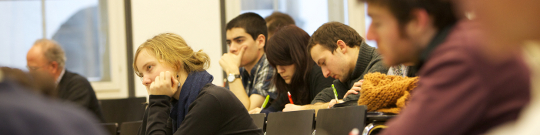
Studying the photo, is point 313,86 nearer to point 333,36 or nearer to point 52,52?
point 333,36

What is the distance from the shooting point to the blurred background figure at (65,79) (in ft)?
A: 11.6

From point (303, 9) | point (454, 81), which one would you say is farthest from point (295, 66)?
point (454, 81)

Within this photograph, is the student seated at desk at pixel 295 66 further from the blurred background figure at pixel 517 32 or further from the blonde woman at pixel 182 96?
the blurred background figure at pixel 517 32

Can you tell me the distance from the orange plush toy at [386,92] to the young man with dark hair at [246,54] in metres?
1.60

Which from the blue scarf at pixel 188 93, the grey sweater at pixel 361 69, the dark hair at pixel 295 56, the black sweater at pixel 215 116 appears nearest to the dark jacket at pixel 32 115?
the black sweater at pixel 215 116

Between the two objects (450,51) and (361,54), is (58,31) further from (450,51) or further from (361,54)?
(450,51)

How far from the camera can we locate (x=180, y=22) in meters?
5.19

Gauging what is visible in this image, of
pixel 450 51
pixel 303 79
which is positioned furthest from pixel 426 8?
pixel 303 79

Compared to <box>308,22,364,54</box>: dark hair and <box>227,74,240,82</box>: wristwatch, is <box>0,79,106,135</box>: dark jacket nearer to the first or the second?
<box>308,22,364,54</box>: dark hair

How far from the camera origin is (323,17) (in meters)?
5.27

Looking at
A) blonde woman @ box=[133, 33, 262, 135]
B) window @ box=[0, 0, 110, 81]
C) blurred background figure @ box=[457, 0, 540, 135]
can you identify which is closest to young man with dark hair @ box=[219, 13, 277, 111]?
blonde woman @ box=[133, 33, 262, 135]

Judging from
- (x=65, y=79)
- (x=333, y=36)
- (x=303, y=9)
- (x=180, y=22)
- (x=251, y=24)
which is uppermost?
(x=303, y=9)

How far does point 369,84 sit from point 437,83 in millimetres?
1291

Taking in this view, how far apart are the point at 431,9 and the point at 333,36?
192 centimetres
